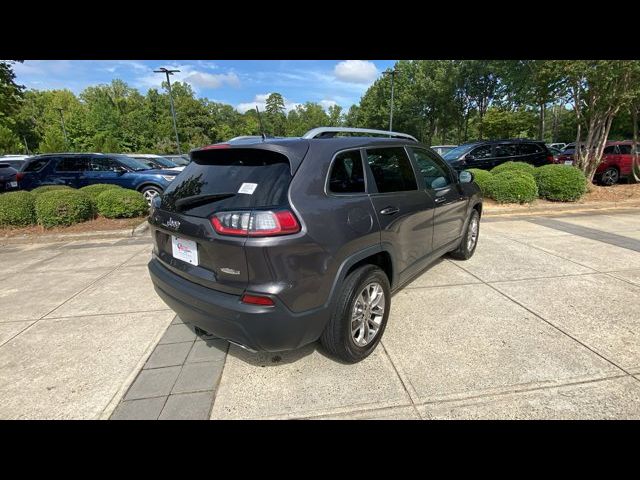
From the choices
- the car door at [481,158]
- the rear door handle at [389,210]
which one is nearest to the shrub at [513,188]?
the car door at [481,158]

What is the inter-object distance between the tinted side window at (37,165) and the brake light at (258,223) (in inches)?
405

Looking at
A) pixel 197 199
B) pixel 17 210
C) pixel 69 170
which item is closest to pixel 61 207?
pixel 17 210

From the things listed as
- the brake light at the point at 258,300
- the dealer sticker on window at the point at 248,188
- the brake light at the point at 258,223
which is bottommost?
the brake light at the point at 258,300

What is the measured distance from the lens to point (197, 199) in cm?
222

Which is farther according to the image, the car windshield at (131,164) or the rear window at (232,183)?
the car windshield at (131,164)

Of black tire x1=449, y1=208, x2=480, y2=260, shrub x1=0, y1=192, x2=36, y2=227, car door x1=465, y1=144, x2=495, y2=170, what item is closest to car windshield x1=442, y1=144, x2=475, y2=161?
car door x1=465, y1=144, x2=495, y2=170

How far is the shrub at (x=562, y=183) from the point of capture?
8.41 metres

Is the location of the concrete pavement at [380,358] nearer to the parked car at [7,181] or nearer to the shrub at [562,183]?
the shrub at [562,183]

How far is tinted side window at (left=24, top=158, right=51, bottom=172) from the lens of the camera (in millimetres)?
9086

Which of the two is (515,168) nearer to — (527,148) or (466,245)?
(527,148)

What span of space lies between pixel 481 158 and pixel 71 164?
12.2 meters

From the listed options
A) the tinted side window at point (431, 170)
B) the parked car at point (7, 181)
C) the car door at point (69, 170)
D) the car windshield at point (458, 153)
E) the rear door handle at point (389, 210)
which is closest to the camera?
the rear door handle at point (389, 210)
